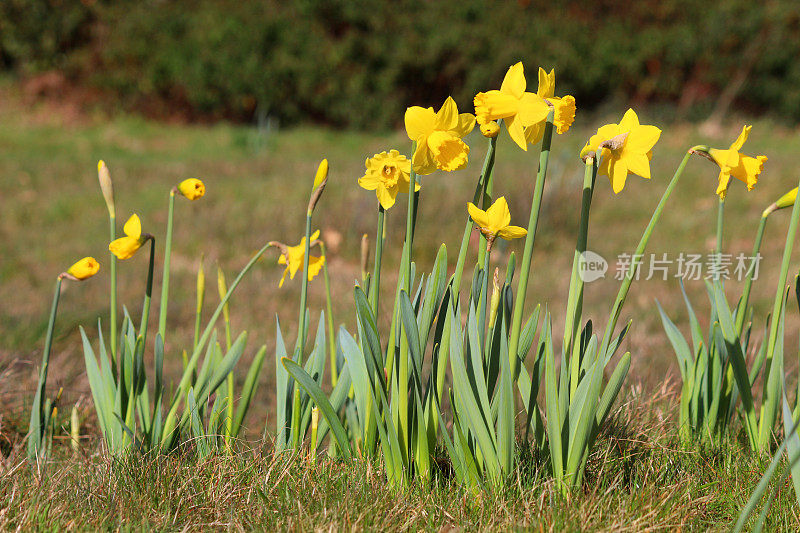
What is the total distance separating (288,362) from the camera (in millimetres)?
1289

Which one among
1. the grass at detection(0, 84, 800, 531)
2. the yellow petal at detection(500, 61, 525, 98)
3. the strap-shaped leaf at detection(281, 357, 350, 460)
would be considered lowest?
the grass at detection(0, 84, 800, 531)

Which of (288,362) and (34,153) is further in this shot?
(34,153)

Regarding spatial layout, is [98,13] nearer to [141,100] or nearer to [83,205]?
[141,100]

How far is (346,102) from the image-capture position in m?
8.38

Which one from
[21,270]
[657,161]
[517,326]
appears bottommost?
[21,270]

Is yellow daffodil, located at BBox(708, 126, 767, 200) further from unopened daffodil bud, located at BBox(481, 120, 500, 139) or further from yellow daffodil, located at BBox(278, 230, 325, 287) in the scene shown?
yellow daffodil, located at BBox(278, 230, 325, 287)

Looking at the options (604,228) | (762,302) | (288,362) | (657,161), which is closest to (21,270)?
(288,362)

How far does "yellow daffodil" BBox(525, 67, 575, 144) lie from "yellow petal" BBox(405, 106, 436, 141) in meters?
0.18

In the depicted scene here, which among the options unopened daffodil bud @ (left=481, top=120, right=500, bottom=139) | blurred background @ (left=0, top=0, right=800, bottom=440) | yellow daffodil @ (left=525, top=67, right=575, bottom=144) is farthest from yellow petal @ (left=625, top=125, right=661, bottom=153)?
blurred background @ (left=0, top=0, right=800, bottom=440)

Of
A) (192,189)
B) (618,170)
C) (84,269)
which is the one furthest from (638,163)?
(84,269)

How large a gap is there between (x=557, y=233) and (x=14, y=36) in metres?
7.88

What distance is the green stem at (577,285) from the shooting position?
124cm

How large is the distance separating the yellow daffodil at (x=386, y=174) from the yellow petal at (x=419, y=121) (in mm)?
84

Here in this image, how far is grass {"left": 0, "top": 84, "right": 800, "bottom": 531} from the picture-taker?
1317 mm
